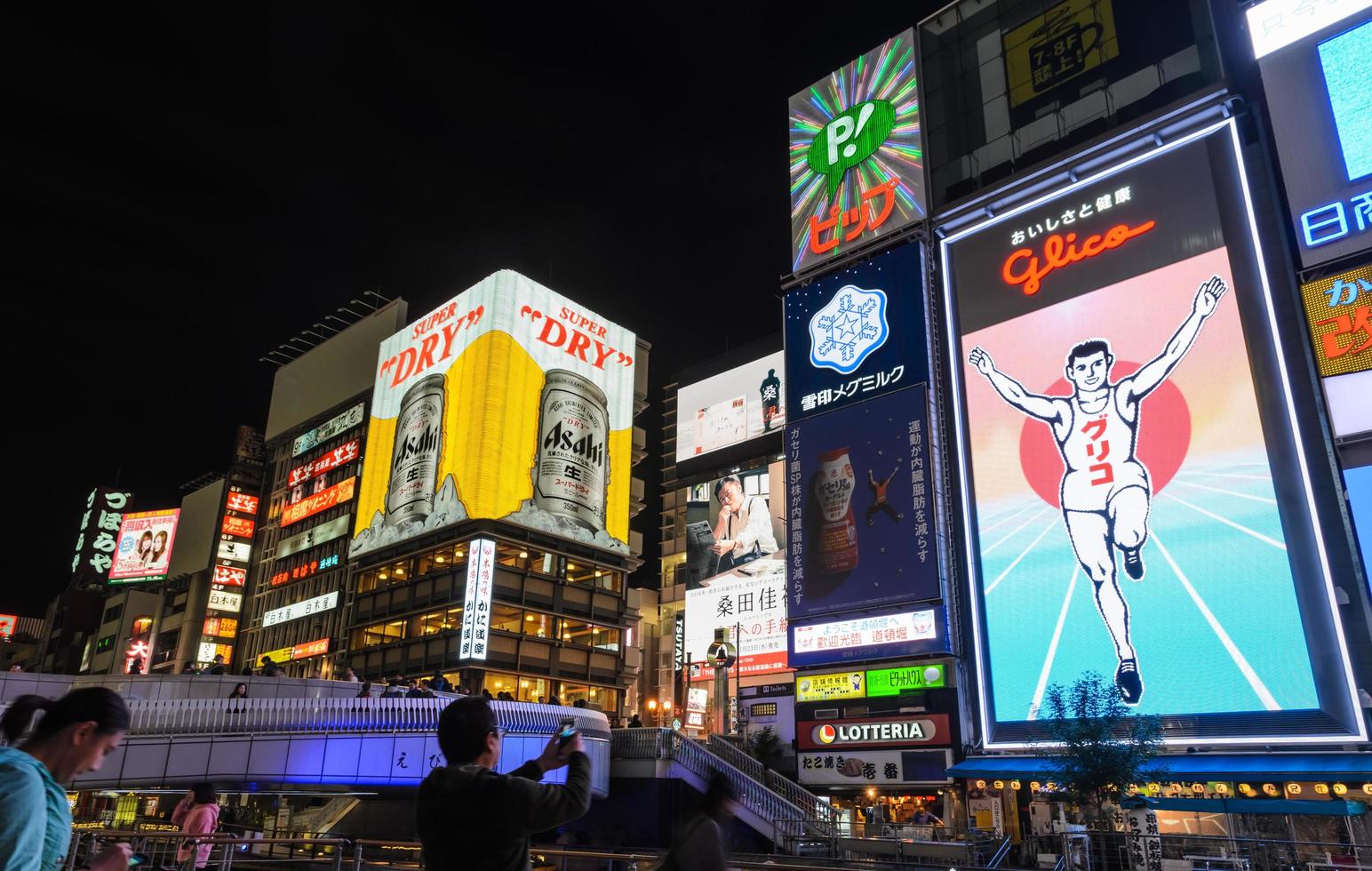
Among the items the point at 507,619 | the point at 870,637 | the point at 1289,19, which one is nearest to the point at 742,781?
the point at 870,637

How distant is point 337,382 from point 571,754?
2904 inches

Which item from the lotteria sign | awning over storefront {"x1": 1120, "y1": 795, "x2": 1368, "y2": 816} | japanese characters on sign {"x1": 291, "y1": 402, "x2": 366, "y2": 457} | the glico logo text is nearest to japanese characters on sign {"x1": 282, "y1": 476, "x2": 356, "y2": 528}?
japanese characters on sign {"x1": 291, "y1": 402, "x2": 366, "y2": 457}

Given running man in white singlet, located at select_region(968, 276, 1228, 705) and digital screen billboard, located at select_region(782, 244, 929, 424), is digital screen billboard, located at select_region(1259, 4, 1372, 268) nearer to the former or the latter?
running man in white singlet, located at select_region(968, 276, 1228, 705)

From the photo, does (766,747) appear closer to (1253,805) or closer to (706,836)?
(1253,805)

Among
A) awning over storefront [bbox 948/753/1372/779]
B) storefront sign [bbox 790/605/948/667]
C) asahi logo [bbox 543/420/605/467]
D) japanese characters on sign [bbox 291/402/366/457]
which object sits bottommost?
awning over storefront [bbox 948/753/1372/779]

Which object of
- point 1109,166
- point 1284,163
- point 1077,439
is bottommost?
point 1077,439

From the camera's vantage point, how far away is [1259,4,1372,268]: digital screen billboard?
2481 cm

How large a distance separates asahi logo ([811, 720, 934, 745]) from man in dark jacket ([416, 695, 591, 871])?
29.7m

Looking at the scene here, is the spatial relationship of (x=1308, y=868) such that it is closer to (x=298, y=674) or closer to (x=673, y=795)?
(x=673, y=795)

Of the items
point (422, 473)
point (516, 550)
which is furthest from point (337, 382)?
point (516, 550)

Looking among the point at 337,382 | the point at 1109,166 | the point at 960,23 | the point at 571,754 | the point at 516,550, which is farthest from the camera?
the point at 337,382

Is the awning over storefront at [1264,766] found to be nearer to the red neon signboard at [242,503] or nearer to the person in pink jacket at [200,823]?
the person in pink jacket at [200,823]

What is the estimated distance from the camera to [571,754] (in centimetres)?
342

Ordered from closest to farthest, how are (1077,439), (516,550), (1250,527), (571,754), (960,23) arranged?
(571,754) < (1250,527) < (1077,439) < (960,23) < (516,550)
